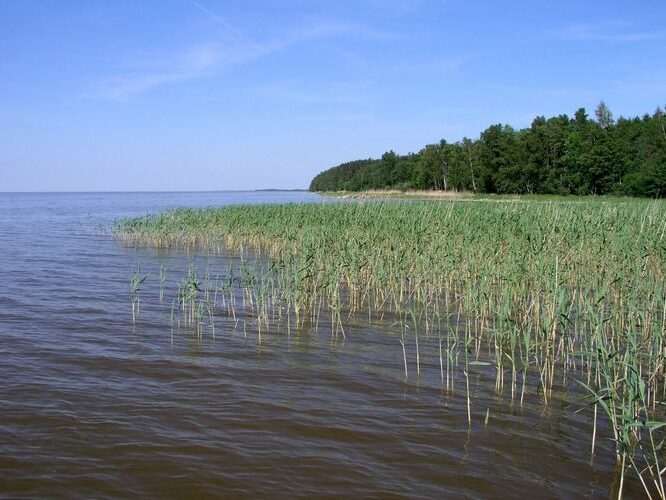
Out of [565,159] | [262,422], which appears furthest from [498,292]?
[565,159]

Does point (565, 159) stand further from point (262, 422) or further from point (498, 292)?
point (262, 422)

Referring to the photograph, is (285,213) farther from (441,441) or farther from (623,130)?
(623,130)

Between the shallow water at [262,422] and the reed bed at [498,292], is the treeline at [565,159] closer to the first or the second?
the reed bed at [498,292]

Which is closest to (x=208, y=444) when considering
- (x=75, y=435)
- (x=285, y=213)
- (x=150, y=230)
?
(x=75, y=435)

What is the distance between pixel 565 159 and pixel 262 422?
192 feet

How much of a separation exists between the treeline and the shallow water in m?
47.6

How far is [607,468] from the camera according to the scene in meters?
4.49

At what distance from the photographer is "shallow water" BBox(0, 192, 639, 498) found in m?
4.24

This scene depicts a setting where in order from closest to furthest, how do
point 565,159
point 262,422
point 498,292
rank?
point 262,422, point 498,292, point 565,159

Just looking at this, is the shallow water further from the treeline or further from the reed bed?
the treeline

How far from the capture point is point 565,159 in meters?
57.6

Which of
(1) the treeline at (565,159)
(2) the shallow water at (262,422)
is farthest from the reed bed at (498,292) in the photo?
(1) the treeline at (565,159)

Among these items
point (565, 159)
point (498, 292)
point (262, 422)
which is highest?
point (565, 159)

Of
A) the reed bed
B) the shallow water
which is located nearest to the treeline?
the reed bed
